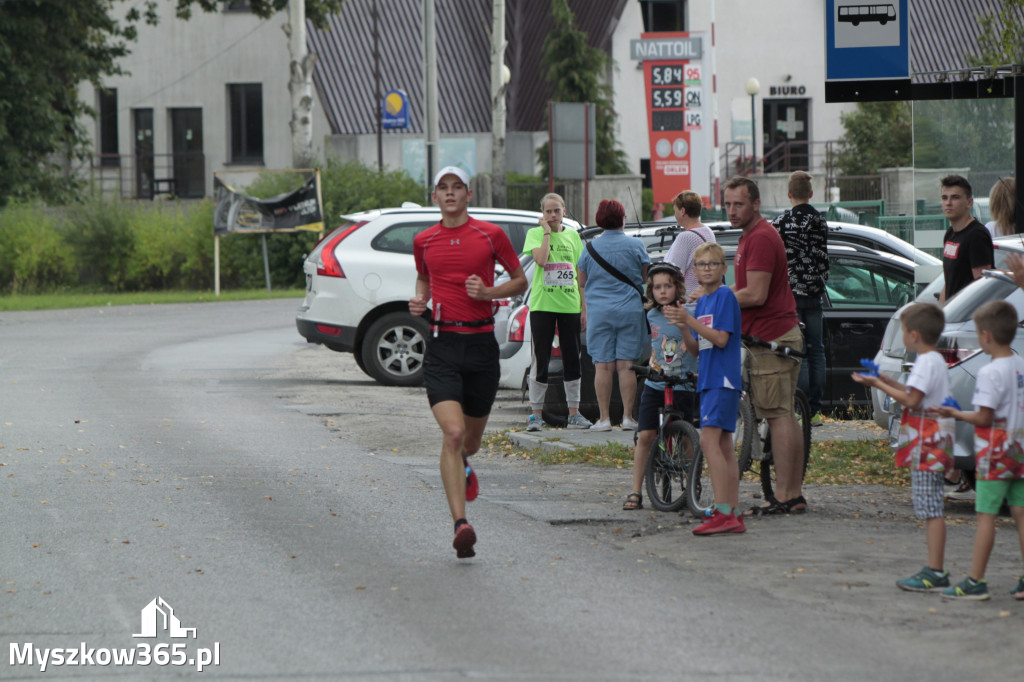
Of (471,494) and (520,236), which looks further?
(520,236)

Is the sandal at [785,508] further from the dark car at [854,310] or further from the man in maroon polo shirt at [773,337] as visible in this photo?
the dark car at [854,310]

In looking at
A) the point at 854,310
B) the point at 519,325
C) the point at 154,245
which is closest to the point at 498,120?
the point at 154,245

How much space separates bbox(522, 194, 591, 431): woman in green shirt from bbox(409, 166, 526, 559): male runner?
435 cm

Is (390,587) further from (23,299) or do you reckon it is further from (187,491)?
(23,299)

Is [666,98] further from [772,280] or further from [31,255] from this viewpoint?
[772,280]

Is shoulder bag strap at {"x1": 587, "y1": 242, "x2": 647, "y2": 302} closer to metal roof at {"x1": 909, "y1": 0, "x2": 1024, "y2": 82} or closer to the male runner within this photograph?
the male runner

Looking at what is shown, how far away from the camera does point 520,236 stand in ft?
55.8

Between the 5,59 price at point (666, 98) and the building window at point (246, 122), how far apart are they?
58.3ft

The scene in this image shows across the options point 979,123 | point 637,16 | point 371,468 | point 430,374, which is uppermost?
point 637,16

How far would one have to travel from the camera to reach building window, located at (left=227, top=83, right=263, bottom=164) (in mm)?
46156

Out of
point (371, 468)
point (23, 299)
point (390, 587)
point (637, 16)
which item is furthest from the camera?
point (637, 16)

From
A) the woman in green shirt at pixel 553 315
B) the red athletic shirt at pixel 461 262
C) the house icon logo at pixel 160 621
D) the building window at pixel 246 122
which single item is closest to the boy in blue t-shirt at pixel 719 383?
the red athletic shirt at pixel 461 262

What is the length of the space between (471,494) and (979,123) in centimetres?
744

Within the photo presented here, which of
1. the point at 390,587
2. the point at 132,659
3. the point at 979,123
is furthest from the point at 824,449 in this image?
the point at 132,659
